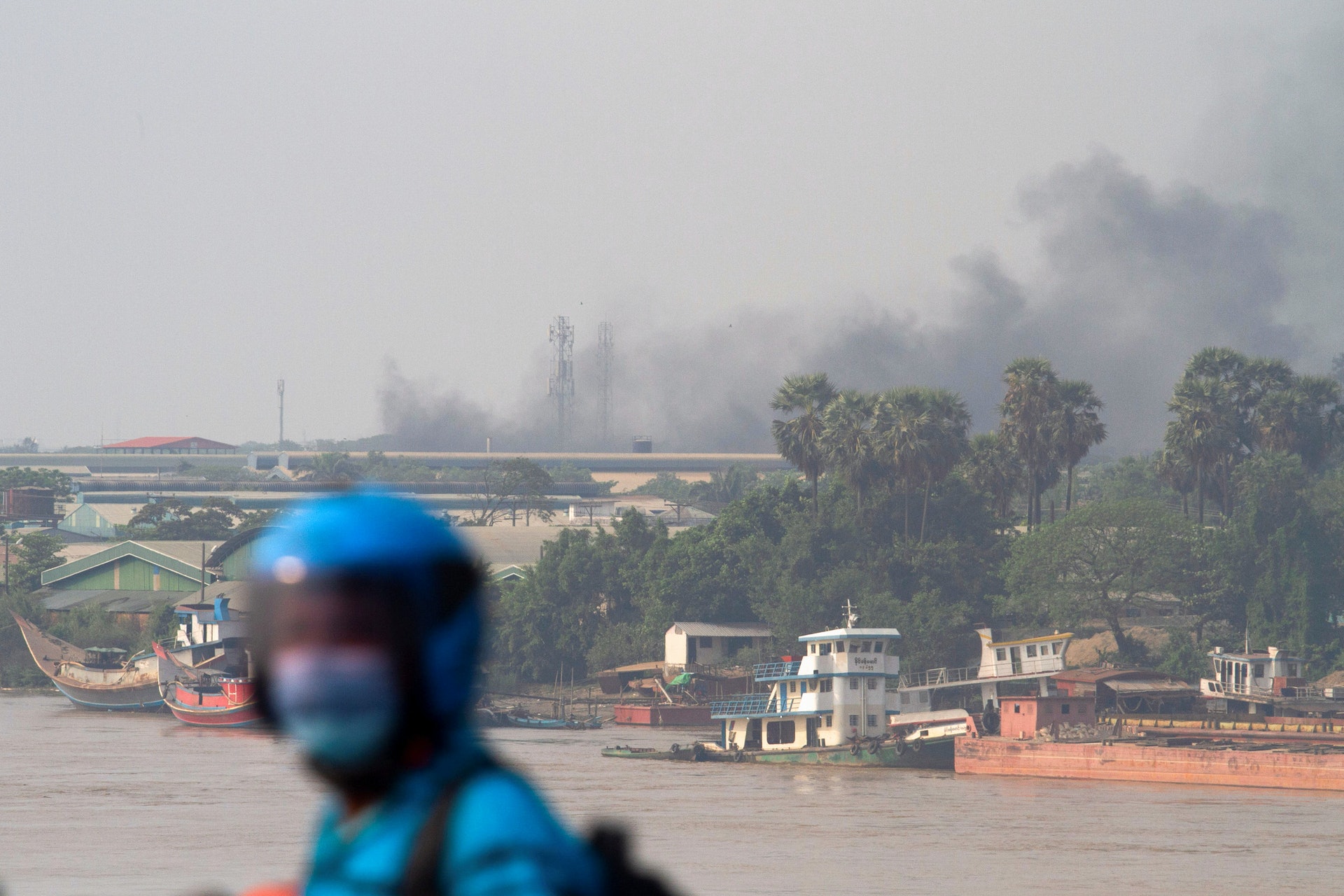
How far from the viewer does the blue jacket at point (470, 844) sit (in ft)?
5.24

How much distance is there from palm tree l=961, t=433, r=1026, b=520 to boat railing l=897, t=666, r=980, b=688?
1488cm

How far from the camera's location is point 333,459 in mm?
192500

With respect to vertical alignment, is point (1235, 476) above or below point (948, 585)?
above

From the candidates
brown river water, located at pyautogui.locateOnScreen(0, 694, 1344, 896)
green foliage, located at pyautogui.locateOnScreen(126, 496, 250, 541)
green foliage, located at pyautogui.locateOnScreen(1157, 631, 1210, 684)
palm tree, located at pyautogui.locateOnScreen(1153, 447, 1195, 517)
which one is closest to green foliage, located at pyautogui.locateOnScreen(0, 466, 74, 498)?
green foliage, located at pyautogui.locateOnScreen(126, 496, 250, 541)

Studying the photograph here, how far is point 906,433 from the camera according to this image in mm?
82125

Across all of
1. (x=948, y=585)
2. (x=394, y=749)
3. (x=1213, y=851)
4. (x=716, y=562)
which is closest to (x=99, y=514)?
(x=716, y=562)

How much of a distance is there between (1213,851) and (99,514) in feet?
442

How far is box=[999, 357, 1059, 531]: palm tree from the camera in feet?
279

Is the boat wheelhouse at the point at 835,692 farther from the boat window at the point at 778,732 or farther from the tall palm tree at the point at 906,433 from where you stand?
the tall palm tree at the point at 906,433

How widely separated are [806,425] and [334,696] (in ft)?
276

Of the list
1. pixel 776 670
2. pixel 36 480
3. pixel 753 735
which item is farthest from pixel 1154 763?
pixel 36 480

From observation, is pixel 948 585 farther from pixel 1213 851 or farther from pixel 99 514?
pixel 99 514

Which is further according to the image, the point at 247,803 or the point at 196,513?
the point at 196,513

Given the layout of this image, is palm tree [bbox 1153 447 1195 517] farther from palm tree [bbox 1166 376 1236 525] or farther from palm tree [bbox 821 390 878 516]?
palm tree [bbox 821 390 878 516]
